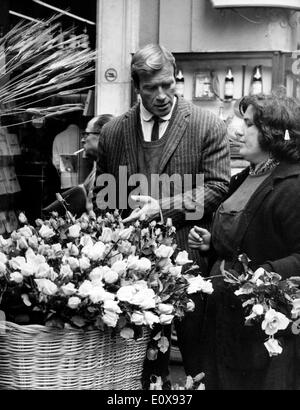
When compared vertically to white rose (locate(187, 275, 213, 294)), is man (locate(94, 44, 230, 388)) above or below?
above

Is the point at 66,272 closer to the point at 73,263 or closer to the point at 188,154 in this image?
the point at 73,263

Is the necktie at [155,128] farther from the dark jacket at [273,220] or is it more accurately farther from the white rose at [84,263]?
the white rose at [84,263]

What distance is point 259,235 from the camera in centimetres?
291

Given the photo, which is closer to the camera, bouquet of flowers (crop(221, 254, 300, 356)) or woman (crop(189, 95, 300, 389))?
bouquet of flowers (crop(221, 254, 300, 356))

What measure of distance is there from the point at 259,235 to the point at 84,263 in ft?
2.91

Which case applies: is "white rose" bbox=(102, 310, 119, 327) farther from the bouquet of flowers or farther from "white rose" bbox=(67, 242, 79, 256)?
the bouquet of flowers

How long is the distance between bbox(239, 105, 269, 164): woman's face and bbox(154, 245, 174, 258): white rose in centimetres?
77

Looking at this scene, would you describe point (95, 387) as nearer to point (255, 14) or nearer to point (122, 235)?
point (122, 235)

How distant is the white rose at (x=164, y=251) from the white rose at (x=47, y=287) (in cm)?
34

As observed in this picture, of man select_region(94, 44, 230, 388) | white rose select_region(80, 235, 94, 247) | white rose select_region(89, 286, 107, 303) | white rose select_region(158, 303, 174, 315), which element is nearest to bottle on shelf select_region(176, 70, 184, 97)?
man select_region(94, 44, 230, 388)

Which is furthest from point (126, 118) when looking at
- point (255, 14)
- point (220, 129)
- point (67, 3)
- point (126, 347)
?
point (67, 3)

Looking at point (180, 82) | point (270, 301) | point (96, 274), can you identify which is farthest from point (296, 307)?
point (180, 82)

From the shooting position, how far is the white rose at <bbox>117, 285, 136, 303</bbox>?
220 centimetres

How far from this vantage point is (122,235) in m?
2.39
